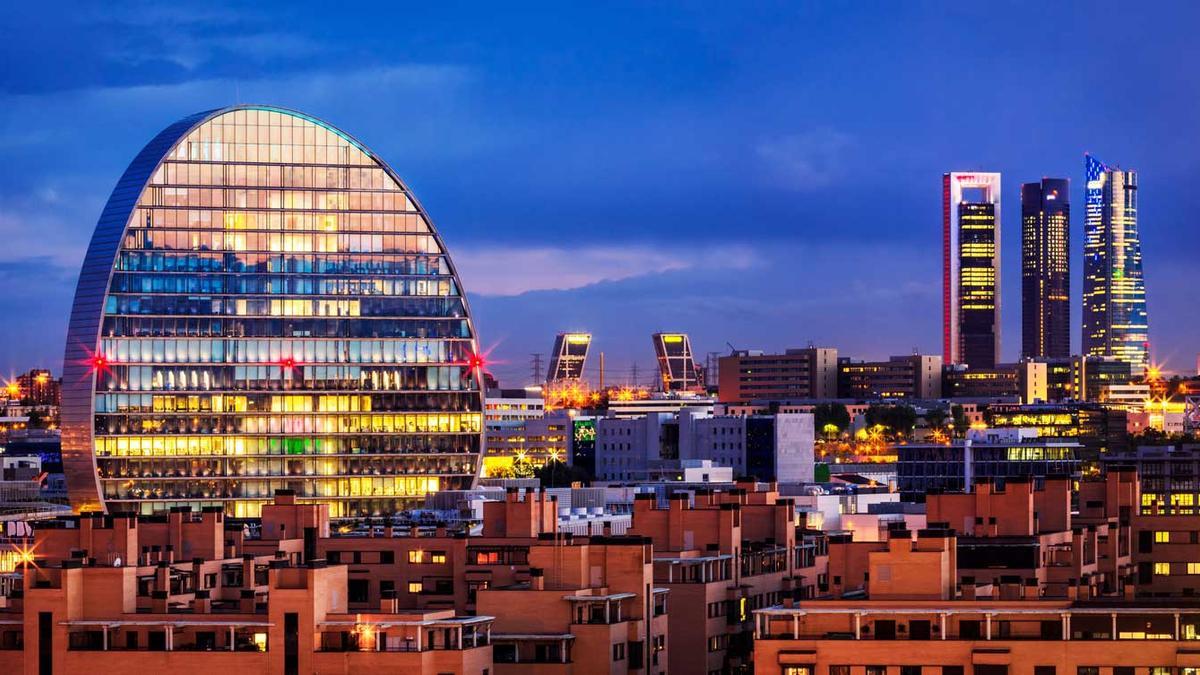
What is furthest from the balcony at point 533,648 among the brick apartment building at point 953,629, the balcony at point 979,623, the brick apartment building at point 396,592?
the balcony at point 979,623

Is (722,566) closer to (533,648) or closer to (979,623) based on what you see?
(533,648)

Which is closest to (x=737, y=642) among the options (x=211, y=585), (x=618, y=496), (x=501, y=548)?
(x=501, y=548)

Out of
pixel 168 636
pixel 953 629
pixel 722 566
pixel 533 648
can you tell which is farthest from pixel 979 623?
pixel 722 566

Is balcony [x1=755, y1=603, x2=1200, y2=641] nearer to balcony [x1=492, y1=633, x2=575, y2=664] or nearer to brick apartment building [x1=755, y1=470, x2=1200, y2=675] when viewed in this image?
brick apartment building [x1=755, y1=470, x2=1200, y2=675]

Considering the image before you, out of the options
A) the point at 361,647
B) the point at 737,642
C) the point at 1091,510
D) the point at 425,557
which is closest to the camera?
the point at 361,647

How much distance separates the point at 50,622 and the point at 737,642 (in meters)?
34.5

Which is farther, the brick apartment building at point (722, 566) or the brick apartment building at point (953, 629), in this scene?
the brick apartment building at point (722, 566)

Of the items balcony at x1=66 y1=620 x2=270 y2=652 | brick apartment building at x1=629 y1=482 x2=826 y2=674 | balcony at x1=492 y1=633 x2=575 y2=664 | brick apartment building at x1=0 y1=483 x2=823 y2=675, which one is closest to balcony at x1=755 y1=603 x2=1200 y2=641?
brick apartment building at x1=0 y1=483 x2=823 y2=675

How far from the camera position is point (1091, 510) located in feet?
471

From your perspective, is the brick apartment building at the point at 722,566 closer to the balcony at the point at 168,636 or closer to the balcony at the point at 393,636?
the balcony at the point at 393,636

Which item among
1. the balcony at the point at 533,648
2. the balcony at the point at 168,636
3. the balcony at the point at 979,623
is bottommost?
the balcony at the point at 533,648

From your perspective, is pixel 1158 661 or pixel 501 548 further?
pixel 501 548

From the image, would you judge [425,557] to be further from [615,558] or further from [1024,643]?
[1024,643]

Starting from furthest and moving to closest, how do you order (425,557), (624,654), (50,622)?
1. (425,557)
2. (624,654)
3. (50,622)
